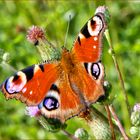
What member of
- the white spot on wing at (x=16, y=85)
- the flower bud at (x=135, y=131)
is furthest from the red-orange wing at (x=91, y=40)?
the flower bud at (x=135, y=131)

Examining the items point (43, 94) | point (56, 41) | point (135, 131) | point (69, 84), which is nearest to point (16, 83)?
point (43, 94)

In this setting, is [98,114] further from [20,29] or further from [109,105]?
[20,29]

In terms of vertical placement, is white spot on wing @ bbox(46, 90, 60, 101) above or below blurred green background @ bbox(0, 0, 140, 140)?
below

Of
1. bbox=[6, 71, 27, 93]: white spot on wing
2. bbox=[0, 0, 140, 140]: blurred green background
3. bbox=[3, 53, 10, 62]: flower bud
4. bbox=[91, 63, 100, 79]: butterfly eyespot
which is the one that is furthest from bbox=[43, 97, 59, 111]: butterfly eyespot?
bbox=[0, 0, 140, 140]: blurred green background

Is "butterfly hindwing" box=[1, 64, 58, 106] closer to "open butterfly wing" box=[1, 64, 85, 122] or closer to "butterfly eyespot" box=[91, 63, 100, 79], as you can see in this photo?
"open butterfly wing" box=[1, 64, 85, 122]

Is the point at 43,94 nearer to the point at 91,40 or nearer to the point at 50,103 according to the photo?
the point at 50,103

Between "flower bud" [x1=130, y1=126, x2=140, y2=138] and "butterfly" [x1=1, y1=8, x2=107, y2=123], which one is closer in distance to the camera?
"butterfly" [x1=1, y1=8, x2=107, y2=123]
